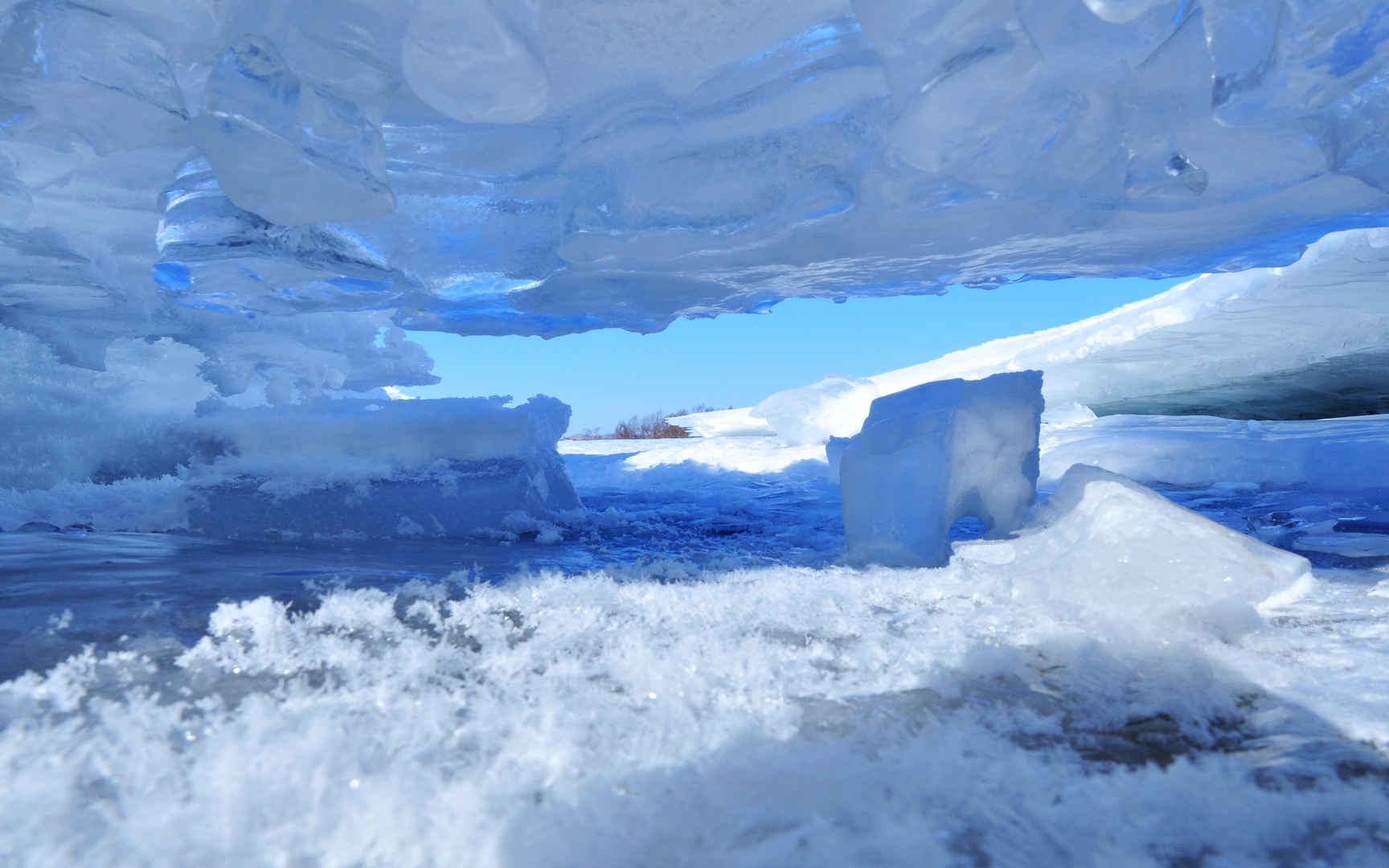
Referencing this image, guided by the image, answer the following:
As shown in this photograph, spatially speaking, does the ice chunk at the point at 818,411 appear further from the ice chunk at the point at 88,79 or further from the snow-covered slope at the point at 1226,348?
the ice chunk at the point at 88,79

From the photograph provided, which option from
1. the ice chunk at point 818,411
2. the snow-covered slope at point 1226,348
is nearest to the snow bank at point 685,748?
the snow-covered slope at point 1226,348

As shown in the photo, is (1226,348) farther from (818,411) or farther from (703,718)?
(703,718)

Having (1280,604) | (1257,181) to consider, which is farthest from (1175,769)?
(1257,181)

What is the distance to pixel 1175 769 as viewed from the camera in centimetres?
100

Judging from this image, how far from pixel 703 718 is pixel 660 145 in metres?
2.51

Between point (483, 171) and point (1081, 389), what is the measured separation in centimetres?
834

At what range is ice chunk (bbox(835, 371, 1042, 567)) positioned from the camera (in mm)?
3104

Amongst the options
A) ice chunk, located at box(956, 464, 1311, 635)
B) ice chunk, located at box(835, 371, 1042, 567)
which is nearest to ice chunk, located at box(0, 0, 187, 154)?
ice chunk, located at box(835, 371, 1042, 567)

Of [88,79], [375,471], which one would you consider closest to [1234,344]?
[375,471]

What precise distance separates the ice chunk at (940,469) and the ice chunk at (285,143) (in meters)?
2.26

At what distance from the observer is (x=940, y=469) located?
3.09 meters

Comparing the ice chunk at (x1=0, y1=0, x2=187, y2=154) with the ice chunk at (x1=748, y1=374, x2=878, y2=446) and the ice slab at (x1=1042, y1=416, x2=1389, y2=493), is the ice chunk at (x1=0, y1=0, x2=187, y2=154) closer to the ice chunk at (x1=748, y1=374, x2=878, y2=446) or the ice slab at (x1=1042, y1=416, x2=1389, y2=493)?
the ice slab at (x1=1042, y1=416, x2=1389, y2=493)

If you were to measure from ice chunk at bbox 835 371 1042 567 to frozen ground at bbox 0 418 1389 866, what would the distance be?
0.71m

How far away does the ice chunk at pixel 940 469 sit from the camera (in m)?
3.10
